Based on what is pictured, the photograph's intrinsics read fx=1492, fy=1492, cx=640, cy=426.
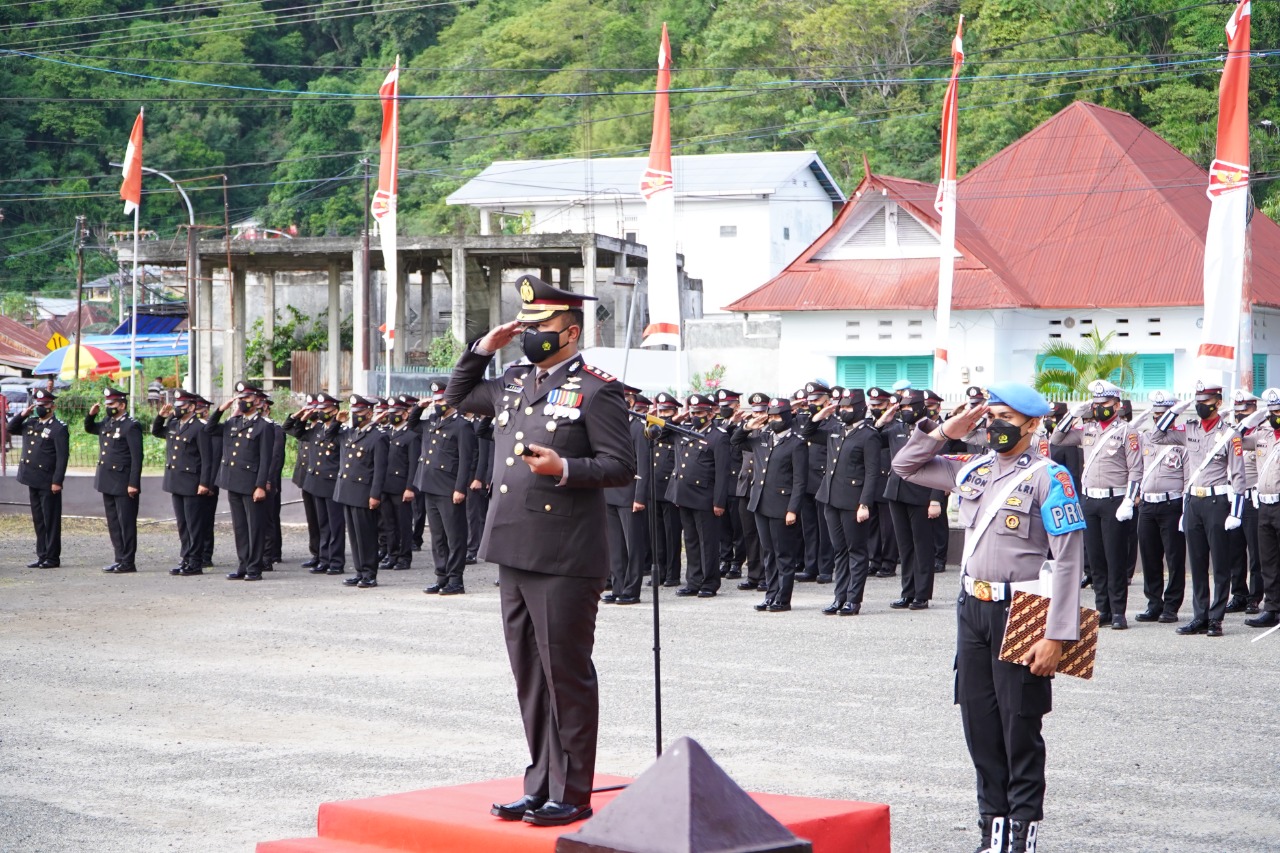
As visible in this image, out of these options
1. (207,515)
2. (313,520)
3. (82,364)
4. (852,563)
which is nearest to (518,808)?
(852,563)

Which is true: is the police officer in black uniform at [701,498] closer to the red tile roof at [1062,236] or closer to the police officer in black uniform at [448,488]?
the police officer in black uniform at [448,488]

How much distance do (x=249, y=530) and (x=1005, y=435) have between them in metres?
11.8

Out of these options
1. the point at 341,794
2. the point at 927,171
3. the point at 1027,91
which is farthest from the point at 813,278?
the point at 341,794

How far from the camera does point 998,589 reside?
580 centimetres

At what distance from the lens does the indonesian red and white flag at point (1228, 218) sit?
45.2ft

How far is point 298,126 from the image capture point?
6075 centimetres

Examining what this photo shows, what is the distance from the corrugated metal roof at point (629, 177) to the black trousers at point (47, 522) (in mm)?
28101

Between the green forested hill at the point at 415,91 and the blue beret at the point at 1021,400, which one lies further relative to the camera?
the green forested hill at the point at 415,91

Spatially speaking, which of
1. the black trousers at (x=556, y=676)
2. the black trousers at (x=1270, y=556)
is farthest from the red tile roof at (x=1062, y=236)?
the black trousers at (x=556, y=676)

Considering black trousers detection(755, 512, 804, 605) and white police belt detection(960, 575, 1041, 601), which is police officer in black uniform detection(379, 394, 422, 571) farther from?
white police belt detection(960, 575, 1041, 601)

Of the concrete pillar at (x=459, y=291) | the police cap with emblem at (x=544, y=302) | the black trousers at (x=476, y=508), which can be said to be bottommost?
the black trousers at (x=476, y=508)

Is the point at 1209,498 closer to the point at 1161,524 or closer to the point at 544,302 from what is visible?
the point at 1161,524

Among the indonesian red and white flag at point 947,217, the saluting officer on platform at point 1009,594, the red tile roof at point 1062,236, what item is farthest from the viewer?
the red tile roof at point 1062,236

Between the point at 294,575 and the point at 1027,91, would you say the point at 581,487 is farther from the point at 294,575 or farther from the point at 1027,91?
the point at 1027,91
